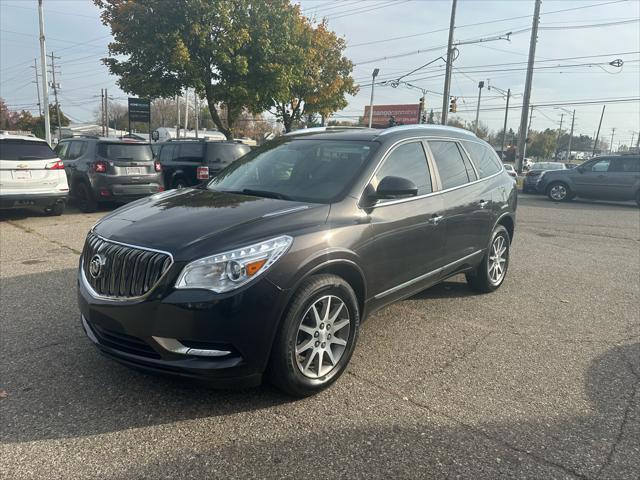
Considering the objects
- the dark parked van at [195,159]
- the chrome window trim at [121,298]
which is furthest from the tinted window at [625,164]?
the chrome window trim at [121,298]

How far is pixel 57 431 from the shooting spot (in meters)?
2.71

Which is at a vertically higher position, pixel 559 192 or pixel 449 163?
pixel 449 163

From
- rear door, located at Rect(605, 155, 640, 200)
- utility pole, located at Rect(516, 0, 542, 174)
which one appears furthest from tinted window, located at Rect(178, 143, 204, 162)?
utility pole, located at Rect(516, 0, 542, 174)

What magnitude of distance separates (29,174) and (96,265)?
740cm

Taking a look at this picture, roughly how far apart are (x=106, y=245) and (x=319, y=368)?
1.60 m

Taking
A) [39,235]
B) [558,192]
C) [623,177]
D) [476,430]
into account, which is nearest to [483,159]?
[476,430]

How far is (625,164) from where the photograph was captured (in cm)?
1634

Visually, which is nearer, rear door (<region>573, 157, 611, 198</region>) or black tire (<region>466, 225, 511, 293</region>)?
black tire (<region>466, 225, 511, 293</region>)

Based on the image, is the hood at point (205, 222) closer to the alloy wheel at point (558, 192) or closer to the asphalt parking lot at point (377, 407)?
the asphalt parking lot at point (377, 407)

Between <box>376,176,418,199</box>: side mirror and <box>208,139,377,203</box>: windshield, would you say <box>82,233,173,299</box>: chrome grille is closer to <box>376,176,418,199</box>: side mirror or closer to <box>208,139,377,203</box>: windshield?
<box>208,139,377,203</box>: windshield

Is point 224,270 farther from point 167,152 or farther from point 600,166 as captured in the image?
point 600,166

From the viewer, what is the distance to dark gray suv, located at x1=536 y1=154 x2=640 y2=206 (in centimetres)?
1617

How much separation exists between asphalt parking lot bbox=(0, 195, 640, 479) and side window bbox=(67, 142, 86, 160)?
6610 mm

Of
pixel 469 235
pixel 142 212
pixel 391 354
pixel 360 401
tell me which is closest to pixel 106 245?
pixel 142 212
